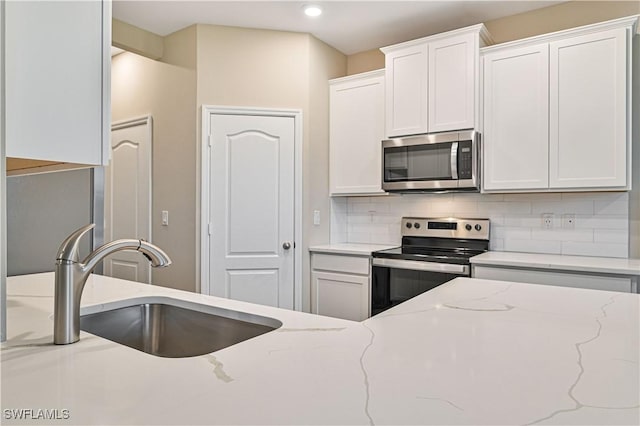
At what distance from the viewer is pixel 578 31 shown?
261 cm

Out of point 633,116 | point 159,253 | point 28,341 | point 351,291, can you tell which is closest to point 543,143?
point 633,116

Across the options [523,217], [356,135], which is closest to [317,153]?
[356,135]

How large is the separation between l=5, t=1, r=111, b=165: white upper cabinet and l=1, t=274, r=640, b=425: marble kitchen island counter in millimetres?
431

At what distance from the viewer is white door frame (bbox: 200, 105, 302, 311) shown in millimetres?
3303

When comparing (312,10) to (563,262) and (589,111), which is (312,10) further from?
(563,262)

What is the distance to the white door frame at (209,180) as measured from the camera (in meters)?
3.30

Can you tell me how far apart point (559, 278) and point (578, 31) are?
1527 mm

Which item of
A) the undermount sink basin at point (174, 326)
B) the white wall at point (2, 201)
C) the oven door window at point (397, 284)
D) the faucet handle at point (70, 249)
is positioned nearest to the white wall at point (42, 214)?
the undermount sink basin at point (174, 326)

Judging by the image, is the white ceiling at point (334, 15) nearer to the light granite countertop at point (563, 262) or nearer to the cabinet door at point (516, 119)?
the cabinet door at point (516, 119)

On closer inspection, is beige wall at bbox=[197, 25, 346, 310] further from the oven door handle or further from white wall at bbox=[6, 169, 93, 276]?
white wall at bbox=[6, 169, 93, 276]

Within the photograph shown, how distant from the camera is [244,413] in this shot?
1.94 feet

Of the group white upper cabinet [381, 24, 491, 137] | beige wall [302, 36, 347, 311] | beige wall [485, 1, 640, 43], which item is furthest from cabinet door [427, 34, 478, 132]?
beige wall [302, 36, 347, 311]

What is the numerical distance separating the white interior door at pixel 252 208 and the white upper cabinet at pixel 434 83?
88 cm

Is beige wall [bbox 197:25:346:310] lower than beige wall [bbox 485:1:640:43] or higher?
lower
